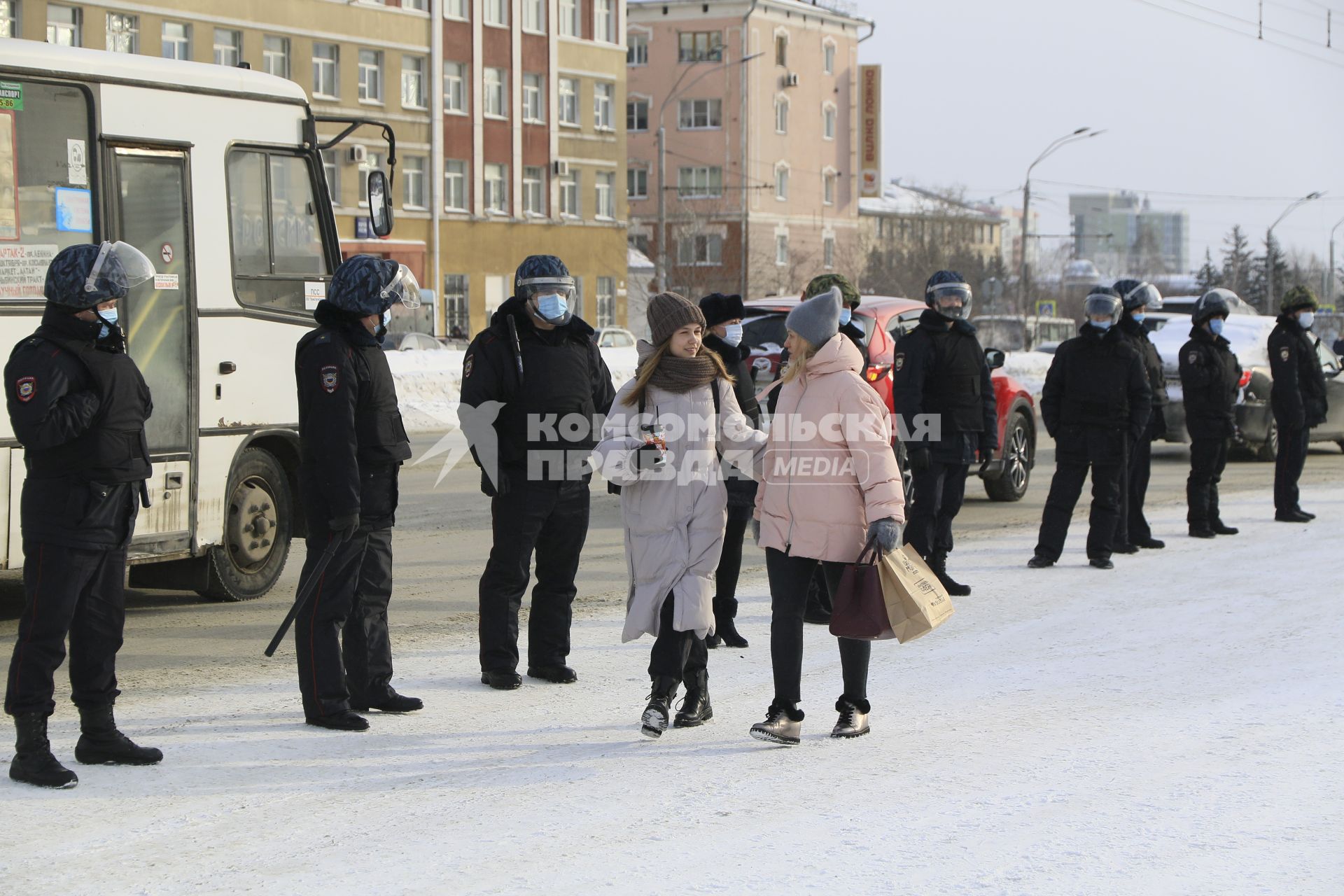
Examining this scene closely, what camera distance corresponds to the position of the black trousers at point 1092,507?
37.1 ft

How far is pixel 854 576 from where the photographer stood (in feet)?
21.2

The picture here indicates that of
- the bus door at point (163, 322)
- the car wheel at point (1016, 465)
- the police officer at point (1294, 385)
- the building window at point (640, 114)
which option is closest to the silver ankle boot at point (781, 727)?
the bus door at point (163, 322)

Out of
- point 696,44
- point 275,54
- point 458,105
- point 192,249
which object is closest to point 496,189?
point 458,105

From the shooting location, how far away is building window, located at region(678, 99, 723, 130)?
253 feet

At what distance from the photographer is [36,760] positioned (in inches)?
229

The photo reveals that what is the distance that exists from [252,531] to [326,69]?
138 ft

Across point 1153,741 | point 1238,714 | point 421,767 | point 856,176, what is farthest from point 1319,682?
point 856,176

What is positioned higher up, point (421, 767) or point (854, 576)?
point (854, 576)

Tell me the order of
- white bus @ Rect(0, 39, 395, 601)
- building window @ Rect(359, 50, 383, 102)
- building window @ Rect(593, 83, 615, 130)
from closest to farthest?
1. white bus @ Rect(0, 39, 395, 601)
2. building window @ Rect(359, 50, 383, 102)
3. building window @ Rect(593, 83, 615, 130)

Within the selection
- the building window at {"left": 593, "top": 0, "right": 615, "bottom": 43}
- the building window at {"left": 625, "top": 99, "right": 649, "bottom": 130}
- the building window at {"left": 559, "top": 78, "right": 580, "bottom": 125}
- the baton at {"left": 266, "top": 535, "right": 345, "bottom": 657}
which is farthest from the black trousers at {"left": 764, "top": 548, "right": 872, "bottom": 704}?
the building window at {"left": 625, "top": 99, "right": 649, "bottom": 130}

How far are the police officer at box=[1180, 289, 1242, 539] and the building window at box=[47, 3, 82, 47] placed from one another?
36695 millimetres

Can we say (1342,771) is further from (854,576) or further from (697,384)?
(697,384)

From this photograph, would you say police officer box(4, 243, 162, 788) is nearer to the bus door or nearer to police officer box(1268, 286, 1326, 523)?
the bus door

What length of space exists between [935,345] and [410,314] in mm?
36755
